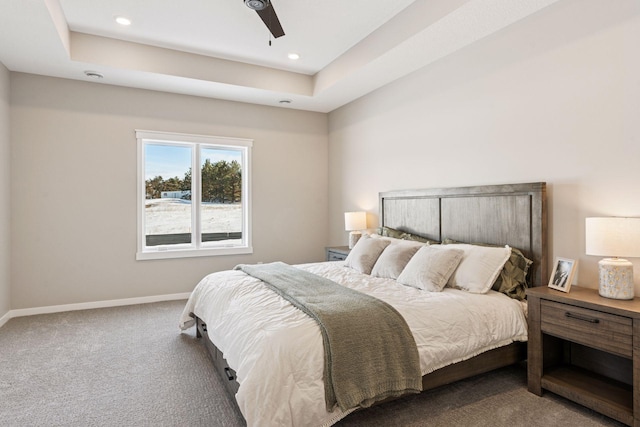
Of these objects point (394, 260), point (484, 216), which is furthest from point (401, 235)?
point (484, 216)

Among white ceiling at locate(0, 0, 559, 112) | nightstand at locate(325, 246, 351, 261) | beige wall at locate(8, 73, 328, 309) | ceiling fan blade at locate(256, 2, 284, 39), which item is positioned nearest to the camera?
ceiling fan blade at locate(256, 2, 284, 39)

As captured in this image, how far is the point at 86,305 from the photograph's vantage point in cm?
442

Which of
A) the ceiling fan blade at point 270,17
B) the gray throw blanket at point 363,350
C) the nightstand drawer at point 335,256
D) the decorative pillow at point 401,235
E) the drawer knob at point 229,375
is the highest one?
the ceiling fan blade at point 270,17

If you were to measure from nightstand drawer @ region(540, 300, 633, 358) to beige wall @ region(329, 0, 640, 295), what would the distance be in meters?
0.51

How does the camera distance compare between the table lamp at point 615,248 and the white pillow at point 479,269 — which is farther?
the white pillow at point 479,269

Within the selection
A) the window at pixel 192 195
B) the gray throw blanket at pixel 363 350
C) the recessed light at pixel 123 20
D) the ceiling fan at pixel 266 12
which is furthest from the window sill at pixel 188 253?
the ceiling fan at pixel 266 12

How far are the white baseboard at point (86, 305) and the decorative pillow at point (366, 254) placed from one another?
8.53ft

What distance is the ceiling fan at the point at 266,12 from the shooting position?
2426 millimetres

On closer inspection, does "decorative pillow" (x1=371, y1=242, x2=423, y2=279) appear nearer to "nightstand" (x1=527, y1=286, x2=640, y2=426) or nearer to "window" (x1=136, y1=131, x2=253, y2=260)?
"nightstand" (x1=527, y1=286, x2=640, y2=426)

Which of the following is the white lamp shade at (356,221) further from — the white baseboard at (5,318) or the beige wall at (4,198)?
the white baseboard at (5,318)

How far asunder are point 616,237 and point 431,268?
1183 millimetres

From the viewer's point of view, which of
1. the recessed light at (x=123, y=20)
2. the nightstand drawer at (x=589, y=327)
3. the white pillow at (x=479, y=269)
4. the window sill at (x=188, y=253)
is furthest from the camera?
the window sill at (x=188, y=253)

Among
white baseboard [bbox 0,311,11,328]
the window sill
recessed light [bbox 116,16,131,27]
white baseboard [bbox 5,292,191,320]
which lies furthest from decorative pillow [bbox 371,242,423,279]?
white baseboard [bbox 0,311,11,328]

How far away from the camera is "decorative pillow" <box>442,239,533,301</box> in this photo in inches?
109
